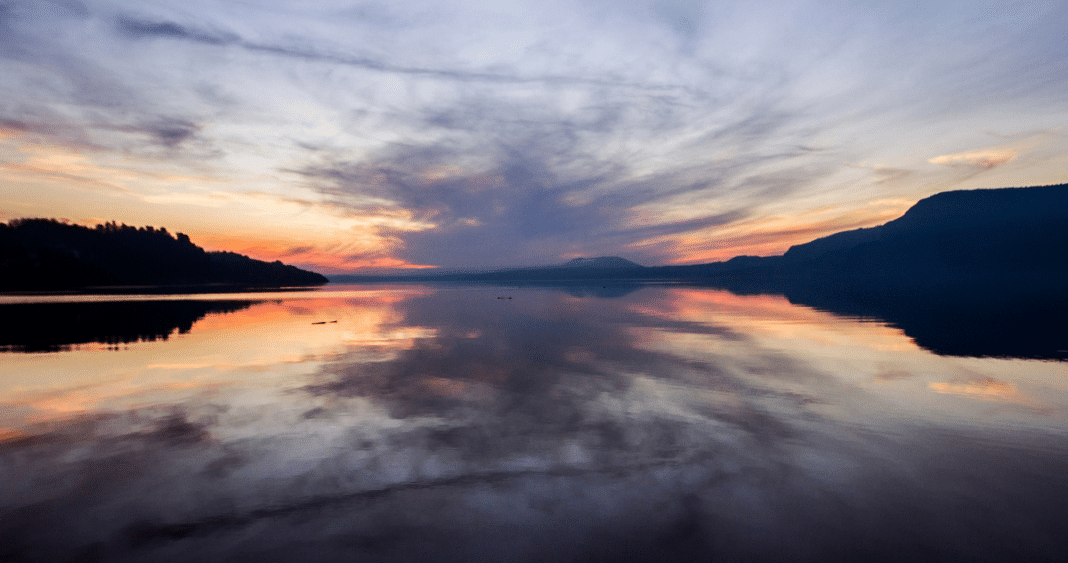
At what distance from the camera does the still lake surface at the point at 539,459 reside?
7.10 m

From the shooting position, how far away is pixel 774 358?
843 inches

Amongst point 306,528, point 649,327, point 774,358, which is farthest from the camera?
point 649,327

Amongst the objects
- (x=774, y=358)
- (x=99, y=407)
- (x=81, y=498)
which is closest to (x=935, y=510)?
(x=774, y=358)

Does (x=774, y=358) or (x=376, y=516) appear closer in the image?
(x=376, y=516)

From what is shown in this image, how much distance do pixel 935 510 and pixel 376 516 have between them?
32.3ft

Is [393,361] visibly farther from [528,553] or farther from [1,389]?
[528,553]

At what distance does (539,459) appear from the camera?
1009 centimetres

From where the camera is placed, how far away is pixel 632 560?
6609 mm

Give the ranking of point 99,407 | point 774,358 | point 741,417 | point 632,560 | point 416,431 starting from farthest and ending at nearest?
point 774,358, point 99,407, point 741,417, point 416,431, point 632,560

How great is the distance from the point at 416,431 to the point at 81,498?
6526mm

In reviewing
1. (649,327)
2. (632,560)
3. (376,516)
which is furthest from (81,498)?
(649,327)

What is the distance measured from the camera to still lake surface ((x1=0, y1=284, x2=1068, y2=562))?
710cm

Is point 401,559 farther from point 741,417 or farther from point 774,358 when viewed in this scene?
point 774,358

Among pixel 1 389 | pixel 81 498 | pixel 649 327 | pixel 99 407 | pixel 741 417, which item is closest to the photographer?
pixel 81 498
